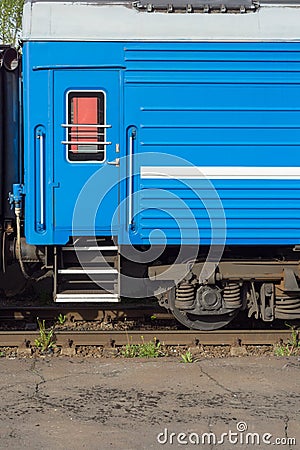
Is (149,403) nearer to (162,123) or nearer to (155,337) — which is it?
(155,337)

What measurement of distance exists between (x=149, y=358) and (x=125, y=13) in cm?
357

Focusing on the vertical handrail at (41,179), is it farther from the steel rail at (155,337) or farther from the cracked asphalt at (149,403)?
the cracked asphalt at (149,403)

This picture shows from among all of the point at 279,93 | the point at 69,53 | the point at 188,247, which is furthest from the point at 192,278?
the point at 69,53

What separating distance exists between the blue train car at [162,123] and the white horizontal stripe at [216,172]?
11mm

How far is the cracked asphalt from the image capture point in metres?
5.16

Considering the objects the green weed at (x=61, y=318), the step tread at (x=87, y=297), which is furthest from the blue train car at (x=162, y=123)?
the green weed at (x=61, y=318)

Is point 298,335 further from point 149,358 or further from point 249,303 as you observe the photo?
point 149,358

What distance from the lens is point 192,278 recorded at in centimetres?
767

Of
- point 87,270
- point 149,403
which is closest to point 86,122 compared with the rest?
point 87,270

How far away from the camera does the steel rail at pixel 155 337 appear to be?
7.73 meters

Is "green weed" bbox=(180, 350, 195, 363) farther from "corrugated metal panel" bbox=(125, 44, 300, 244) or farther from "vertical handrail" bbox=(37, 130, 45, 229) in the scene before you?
"vertical handrail" bbox=(37, 130, 45, 229)

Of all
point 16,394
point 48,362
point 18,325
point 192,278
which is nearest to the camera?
point 16,394

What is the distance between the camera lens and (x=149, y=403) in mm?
5941

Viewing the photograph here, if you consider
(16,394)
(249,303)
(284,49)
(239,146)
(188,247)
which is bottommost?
(16,394)
